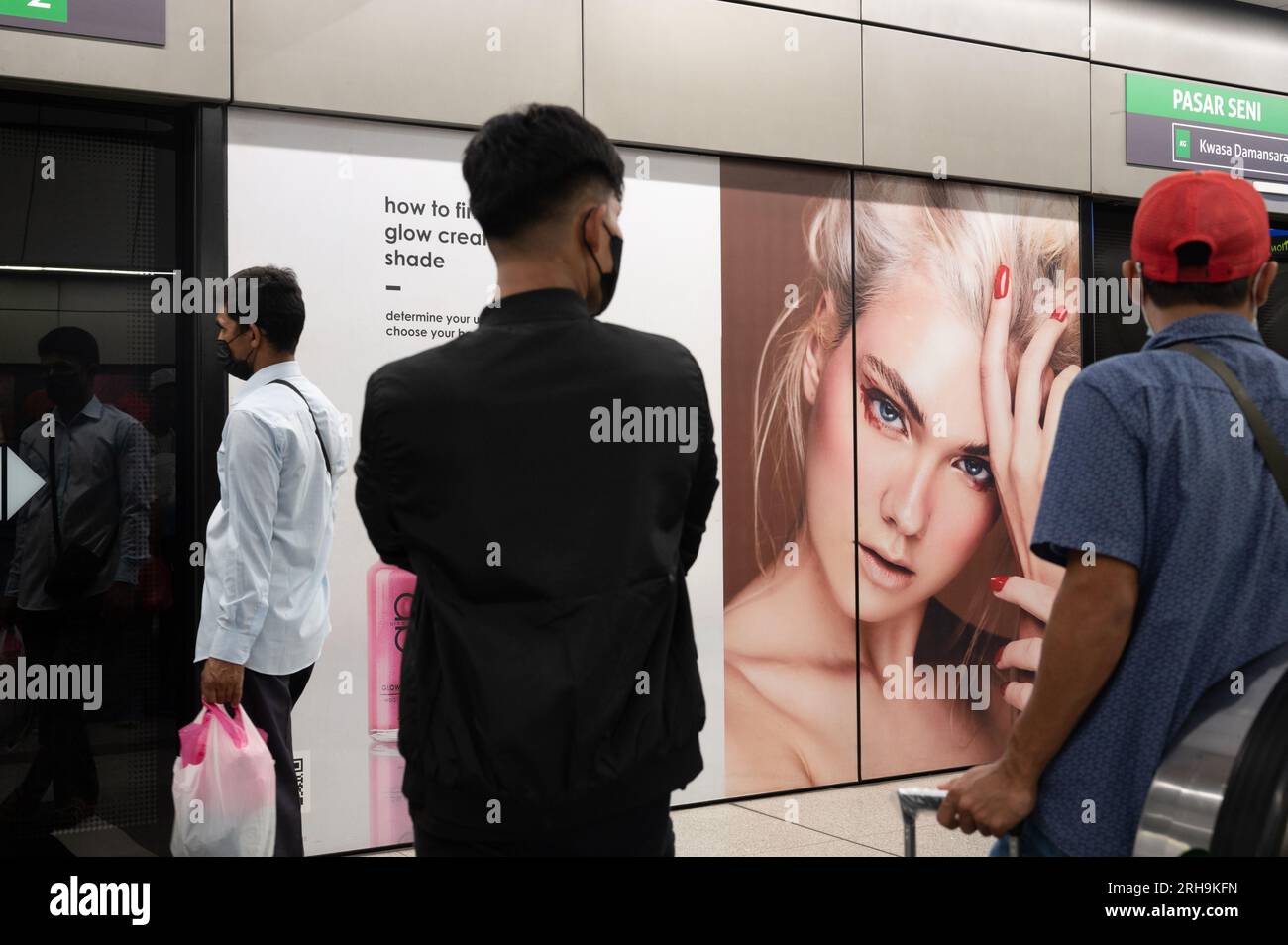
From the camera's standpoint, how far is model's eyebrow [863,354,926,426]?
5.01m

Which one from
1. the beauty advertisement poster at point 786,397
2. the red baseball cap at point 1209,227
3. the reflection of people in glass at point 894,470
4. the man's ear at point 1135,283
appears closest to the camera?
the red baseball cap at point 1209,227

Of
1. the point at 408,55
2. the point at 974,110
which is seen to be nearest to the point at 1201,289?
the point at 408,55

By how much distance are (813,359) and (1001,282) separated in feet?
3.55

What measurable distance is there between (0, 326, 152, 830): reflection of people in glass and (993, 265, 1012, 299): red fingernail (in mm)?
3621

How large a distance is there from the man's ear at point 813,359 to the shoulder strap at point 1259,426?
3307mm

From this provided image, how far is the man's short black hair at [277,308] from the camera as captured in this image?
3303mm

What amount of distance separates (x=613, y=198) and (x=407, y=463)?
0.45 meters

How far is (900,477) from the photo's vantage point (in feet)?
16.6

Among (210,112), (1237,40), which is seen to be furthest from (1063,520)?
(1237,40)

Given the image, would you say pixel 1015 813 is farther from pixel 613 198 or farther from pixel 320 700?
pixel 320 700

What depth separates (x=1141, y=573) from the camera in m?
1.57
